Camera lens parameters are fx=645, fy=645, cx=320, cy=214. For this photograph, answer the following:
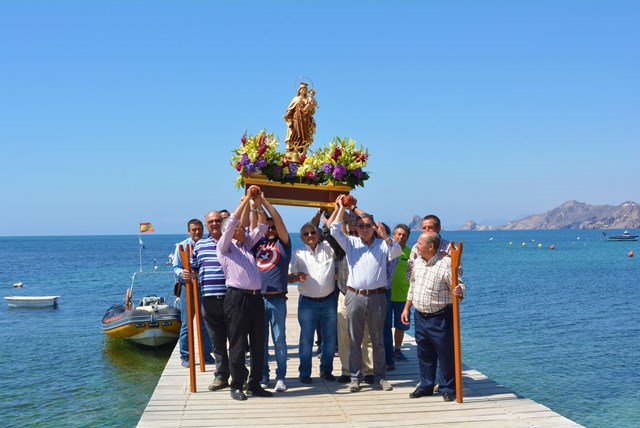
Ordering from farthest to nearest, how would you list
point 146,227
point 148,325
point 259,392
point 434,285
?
point 146,227 → point 148,325 → point 259,392 → point 434,285

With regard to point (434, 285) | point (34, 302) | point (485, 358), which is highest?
point (434, 285)

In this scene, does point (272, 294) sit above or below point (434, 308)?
above

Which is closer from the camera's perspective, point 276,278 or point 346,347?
point 276,278

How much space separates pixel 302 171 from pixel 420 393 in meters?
3.02

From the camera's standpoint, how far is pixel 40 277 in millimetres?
54781

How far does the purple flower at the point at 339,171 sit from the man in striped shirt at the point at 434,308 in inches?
64.7

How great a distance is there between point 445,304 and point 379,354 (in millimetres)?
1053

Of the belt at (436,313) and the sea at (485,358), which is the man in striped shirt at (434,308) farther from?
the sea at (485,358)

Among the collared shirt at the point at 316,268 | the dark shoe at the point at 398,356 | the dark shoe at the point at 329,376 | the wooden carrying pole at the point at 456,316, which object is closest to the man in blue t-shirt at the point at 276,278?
the collared shirt at the point at 316,268

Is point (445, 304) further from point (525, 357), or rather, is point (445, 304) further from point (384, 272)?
point (525, 357)

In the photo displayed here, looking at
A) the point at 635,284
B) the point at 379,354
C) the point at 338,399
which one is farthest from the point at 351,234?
the point at 635,284

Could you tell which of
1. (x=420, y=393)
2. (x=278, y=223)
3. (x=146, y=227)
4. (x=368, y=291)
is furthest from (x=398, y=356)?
(x=146, y=227)

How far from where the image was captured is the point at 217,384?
23.9ft

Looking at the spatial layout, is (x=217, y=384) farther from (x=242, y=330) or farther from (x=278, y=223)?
(x=278, y=223)
